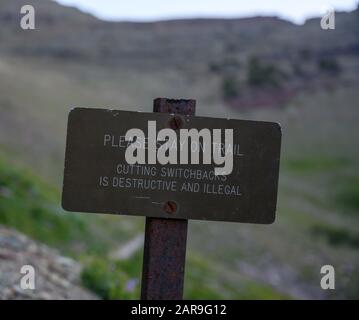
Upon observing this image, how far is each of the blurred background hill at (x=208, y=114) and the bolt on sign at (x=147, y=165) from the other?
3.74 m

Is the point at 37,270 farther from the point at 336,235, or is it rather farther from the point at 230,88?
the point at 230,88

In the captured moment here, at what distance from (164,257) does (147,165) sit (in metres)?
Result: 0.63

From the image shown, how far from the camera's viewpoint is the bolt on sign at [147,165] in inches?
200

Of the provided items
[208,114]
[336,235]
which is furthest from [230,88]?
[336,235]

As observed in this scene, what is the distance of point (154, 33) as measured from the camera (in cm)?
8281

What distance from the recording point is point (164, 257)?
5.12 meters

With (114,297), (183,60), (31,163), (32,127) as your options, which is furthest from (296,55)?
(114,297)

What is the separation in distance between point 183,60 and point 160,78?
8011 millimetres

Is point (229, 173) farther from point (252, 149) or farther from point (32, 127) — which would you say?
point (32, 127)
